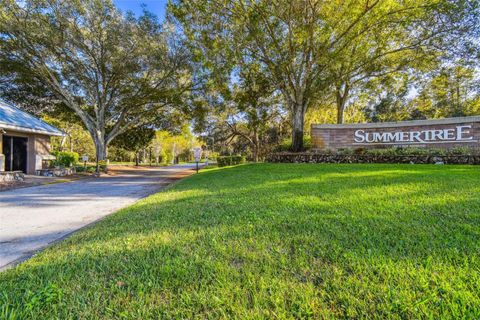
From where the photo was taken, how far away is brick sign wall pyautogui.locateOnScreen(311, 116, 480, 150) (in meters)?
10.9

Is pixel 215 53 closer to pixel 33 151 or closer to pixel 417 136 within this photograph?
pixel 417 136

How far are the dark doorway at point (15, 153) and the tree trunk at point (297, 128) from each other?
588 inches

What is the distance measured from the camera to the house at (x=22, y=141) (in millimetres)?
12383

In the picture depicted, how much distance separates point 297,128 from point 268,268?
12930 mm

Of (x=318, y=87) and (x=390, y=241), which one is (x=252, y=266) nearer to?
(x=390, y=241)

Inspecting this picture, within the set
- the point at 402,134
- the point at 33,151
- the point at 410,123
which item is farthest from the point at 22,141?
the point at 410,123

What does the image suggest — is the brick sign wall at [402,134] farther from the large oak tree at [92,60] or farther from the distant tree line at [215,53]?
the large oak tree at [92,60]

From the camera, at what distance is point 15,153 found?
13156mm

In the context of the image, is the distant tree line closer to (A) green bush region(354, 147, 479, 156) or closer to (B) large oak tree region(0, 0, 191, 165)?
(B) large oak tree region(0, 0, 191, 165)

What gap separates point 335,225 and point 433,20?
1487 cm

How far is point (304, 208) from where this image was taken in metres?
3.90

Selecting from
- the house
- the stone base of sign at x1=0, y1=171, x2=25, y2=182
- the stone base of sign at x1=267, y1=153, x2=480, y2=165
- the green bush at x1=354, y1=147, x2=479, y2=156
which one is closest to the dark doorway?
the house

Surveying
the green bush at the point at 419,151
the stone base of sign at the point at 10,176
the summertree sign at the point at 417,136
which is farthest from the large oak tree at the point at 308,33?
the stone base of sign at the point at 10,176

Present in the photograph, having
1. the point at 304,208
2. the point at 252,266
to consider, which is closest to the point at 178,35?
the point at 304,208
